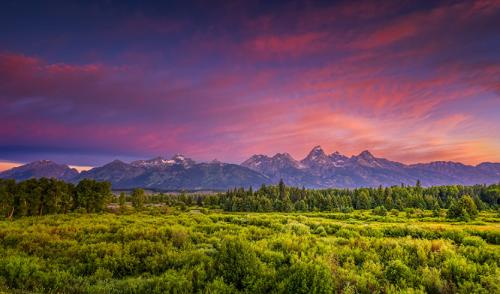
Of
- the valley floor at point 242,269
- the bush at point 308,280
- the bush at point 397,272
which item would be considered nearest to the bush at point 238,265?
the valley floor at point 242,269

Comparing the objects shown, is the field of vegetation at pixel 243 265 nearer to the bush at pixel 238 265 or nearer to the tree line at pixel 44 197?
the bush at pixel 238 265

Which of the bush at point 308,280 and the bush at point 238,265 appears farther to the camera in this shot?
the bush at point 238,265

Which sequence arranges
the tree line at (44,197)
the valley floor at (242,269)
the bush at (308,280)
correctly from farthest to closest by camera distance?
1. the tree line at (44,197)
2. the valley floor at (242,269)
3. the bush at (308,280)

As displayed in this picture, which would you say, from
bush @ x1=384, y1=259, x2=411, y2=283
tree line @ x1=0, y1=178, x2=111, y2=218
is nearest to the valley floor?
bush @ x1=384, y1=259, x2=411, y2=283

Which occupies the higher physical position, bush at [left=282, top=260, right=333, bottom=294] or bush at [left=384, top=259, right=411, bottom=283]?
bush at [left=282, top=260, right=333, bottom=294]

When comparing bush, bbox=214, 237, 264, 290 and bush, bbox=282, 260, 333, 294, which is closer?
bush, bbox=282, 260, 333, 294

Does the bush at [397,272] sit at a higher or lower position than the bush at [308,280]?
lower

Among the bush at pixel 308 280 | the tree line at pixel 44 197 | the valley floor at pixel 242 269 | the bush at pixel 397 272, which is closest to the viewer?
the bush at pixel 308 280

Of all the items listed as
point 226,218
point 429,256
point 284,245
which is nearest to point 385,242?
point 429,256

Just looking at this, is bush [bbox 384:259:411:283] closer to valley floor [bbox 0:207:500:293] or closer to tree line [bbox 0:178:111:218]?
valley floor [bbox 0:207:500:293]

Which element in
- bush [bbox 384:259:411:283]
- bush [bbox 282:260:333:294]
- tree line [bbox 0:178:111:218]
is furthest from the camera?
tree line [bbox 0:178:111:218]

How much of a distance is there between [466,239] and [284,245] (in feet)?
40.7

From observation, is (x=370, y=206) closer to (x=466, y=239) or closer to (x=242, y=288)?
(x=466, y=239)

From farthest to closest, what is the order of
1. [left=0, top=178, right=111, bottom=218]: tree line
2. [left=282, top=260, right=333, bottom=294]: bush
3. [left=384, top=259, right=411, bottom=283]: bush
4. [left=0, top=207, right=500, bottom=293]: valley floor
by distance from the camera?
[left=0, top=178, right=111, bottom=218]: tree line
[left=384, top=259, right=411, bottom=283]: bush
[left=0, top=207, right=500, bottom=293]: valley floor
[left=282, top=260, right=333, bottom=294]: bush
